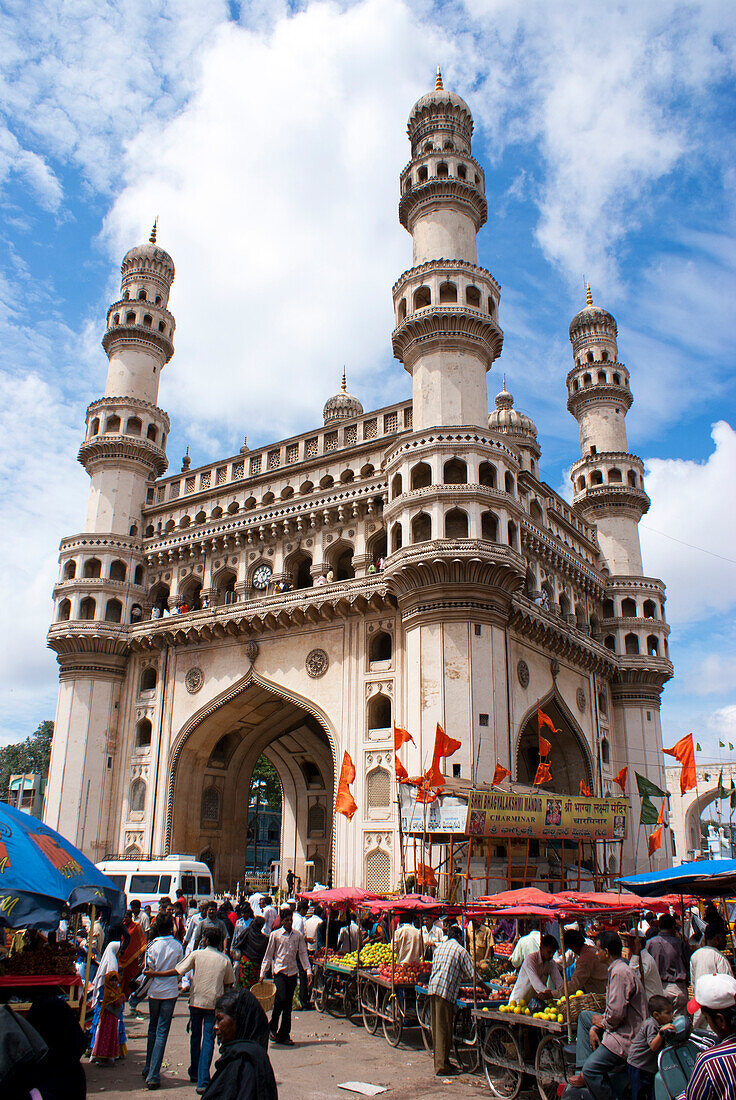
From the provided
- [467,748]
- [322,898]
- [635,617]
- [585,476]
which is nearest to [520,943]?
[322,898]

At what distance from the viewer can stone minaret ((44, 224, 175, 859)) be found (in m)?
32.8

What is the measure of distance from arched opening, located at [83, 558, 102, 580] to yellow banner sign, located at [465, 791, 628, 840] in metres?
21.2

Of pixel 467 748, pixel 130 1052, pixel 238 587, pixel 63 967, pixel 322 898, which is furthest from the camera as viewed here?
pixel 238 587

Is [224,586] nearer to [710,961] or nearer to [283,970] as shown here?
[283,970]

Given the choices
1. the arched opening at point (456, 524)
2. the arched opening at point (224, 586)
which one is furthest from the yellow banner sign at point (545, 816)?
the arched opening at point (224, 586)

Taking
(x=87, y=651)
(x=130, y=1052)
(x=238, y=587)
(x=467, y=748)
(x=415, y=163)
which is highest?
(x=415, y=163)

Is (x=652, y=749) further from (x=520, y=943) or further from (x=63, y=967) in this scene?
(x=63, y=967)

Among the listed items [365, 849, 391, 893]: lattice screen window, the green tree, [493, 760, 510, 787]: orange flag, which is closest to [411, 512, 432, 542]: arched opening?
[493, 760, 510, 787]: orange flag

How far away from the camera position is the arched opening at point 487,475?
27.2 m

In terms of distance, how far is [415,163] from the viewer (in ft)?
108

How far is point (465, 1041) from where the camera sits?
37.0ft

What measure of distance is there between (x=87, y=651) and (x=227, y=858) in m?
9.99

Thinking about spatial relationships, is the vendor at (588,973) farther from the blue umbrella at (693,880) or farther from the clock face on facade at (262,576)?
the clock face on facade at (262,576)

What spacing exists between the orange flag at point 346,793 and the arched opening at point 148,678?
474 inches
